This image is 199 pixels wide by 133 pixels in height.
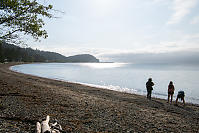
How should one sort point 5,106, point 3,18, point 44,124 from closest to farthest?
1. point 44,124
2. point 5,106
3. point 3,18

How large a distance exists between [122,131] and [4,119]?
17.2ft

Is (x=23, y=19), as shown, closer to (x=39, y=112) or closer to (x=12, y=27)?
(x=12, y=27)

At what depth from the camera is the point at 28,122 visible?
6160 millimetres

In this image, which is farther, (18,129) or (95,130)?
(95,130)

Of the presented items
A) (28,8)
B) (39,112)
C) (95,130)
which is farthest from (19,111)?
(28,8)

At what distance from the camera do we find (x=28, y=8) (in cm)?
898

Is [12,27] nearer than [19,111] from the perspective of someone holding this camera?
No

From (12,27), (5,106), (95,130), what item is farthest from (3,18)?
(95,130)

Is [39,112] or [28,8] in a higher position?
[28,8]

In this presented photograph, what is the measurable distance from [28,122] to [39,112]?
1579 millimetres

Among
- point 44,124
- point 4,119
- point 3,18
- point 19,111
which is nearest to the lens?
point 44,124

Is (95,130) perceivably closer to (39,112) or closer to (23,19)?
(39,112)

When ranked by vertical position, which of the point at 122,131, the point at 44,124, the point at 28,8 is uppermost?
the point at 28,8

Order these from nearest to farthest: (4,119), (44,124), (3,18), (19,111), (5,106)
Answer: (44,124) → (4,119) → (19,111) → (5,106) → (3,18)
